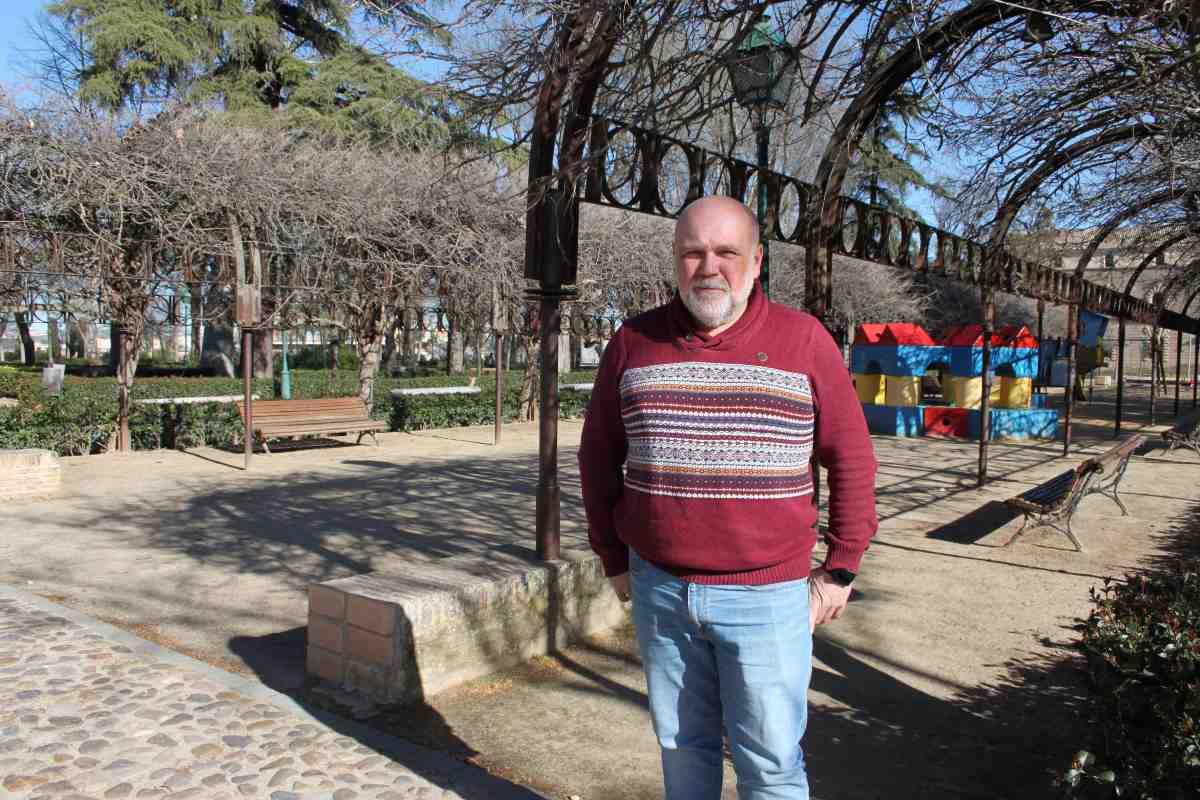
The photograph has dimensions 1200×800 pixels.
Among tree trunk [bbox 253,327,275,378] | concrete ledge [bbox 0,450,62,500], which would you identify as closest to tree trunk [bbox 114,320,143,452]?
concrete ledge [bbox 0,450,62,500]

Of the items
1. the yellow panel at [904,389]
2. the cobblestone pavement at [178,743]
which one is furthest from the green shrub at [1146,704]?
the yellow panel at [904,389]

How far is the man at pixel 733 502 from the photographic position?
221cm

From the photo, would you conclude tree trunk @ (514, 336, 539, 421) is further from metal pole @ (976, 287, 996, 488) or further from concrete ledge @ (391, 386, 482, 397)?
metal pole @ (976, 287, 996, 488)

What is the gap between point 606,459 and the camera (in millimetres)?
2486

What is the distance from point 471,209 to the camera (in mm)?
17656

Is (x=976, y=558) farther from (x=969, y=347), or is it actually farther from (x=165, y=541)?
(x=969, y=347)

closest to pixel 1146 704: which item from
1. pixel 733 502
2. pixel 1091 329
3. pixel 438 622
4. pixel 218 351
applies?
pixel 733 502

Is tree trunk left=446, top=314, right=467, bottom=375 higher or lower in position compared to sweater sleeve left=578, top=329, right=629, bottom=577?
higher

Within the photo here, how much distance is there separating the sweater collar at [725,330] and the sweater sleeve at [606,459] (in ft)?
0.57

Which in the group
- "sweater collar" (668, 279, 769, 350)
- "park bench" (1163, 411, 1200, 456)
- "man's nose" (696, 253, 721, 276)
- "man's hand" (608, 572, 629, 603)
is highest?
"man's nose" (696, 253, 721, 276)

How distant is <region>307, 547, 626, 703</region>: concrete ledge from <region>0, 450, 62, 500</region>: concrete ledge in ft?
22.1

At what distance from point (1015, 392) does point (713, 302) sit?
17.0m

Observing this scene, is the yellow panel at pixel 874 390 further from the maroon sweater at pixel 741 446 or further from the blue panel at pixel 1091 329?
the maroon sweater at pixel 741 446

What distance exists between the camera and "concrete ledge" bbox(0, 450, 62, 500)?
932 centimetres
